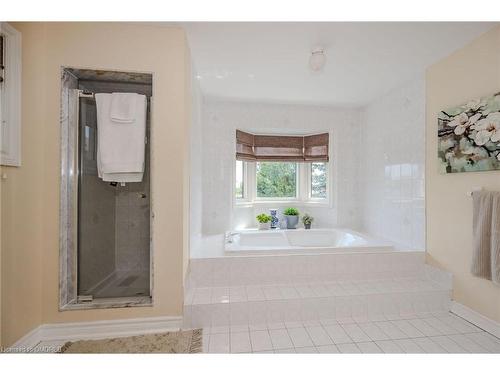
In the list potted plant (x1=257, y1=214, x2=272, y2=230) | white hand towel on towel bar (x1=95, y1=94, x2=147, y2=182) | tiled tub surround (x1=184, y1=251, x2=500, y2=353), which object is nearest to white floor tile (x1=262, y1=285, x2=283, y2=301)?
tiled tub surround (x1=184, y1=251, x2=500, y2=353)

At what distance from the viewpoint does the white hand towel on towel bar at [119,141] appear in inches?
73.1

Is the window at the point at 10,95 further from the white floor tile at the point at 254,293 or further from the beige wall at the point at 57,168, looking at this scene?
the white floor tile at the point at 254,293

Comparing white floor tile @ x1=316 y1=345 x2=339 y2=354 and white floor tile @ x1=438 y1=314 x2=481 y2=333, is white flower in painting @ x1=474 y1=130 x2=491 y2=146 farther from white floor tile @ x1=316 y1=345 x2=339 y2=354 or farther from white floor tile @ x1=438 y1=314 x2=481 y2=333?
white floor tile @ x1=316 y1=345 x2=339 y2=354

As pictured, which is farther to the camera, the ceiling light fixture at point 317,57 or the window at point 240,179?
the window at point 240,179

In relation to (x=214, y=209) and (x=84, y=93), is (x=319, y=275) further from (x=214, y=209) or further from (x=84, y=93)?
(x=84, y=93)

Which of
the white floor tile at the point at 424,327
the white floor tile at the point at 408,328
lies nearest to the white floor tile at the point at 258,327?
the white floor tile at the point at 408,328

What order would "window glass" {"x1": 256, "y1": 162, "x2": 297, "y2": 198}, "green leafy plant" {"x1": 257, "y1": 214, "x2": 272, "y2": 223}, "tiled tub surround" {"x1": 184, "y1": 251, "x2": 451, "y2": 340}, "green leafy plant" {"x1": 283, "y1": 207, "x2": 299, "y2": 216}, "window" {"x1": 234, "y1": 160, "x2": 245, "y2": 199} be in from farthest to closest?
"window glass" {"x1": 256, "y1": 162, "x2": 297, "y2": 198}, "window" {"x1": 234, "y1": 160, "x2": 245, "y2": 199}, "green leafy plant" {"x1": 283, "y1": 207, "x2": 299, "y2": 216}, "green leafy plant" {"x1": 257, "y1": 214, "x2": 272, "y2": 223}, "tiled tub surround" {"x1": 184, "y1": 251, "x2": 451, "y2": 340}

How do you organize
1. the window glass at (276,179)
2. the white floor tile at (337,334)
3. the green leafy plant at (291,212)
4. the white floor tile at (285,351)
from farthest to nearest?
the window glass at (276,179) < the green leafy plant at (291,212) < the white floor tile at (337,334) < the white floor tile at (285,351)

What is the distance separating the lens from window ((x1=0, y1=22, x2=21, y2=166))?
1.46 metres

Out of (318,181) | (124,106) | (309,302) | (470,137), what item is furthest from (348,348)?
(318,181)

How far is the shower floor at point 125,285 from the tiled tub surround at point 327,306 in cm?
37

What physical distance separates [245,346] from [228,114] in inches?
103

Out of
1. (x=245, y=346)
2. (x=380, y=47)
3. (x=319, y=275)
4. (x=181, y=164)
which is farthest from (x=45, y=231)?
(x=380, y=47)

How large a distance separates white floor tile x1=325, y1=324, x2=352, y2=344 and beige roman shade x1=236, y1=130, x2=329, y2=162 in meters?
2.33
